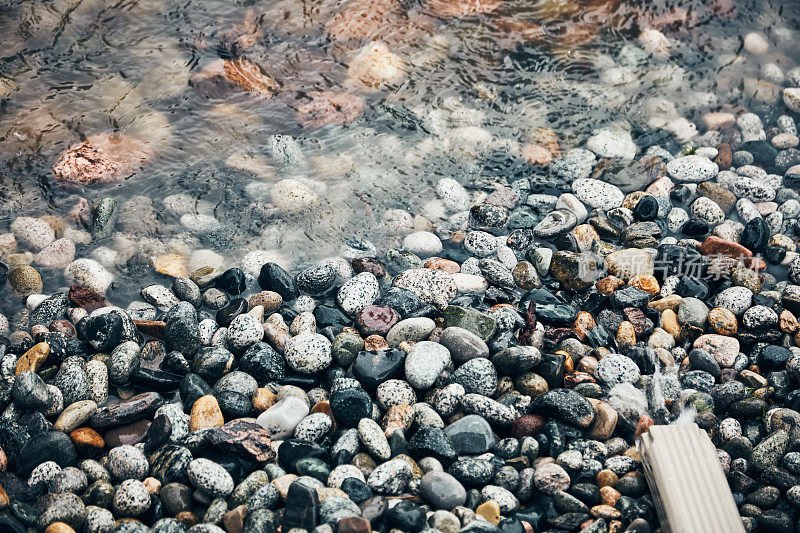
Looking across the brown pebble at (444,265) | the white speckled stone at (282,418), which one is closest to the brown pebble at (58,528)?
the white speckled stone at (282,418)

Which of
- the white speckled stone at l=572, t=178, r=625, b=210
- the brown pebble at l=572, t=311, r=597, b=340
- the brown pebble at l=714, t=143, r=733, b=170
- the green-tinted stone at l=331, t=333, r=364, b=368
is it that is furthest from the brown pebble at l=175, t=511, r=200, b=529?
the brown pebble at l=714, t=143, r=733, b=170

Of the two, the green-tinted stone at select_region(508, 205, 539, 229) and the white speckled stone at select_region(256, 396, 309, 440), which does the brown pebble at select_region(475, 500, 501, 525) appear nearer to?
the white speckled stone at select_region(256, 396, 309, 440)

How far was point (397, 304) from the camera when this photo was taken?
3842mm

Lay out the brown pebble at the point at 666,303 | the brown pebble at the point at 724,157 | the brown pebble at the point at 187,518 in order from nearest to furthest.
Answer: the brown pebble at the point at 187,518, the brown pebble at the point at 666,303, the brown pebble at the point at 724,157

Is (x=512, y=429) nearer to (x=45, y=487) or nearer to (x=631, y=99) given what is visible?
(x=45, y=487)

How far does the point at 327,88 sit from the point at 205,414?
11.7 ft

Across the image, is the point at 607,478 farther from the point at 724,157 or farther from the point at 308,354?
the point at 724,157

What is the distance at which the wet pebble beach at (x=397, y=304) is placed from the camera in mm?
2910

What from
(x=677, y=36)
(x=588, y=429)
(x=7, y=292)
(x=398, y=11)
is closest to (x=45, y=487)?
(x=7, y=292)

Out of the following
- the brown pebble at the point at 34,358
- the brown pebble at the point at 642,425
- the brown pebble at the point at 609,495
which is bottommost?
the brown pebble at the point at 642,425

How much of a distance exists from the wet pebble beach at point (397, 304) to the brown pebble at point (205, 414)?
1 centimetres

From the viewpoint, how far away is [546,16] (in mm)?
6527

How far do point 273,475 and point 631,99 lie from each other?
4.95 m

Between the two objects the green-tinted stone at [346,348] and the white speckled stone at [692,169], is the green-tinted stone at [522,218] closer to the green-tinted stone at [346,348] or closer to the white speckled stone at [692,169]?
the white speckled stone at [692,169]
